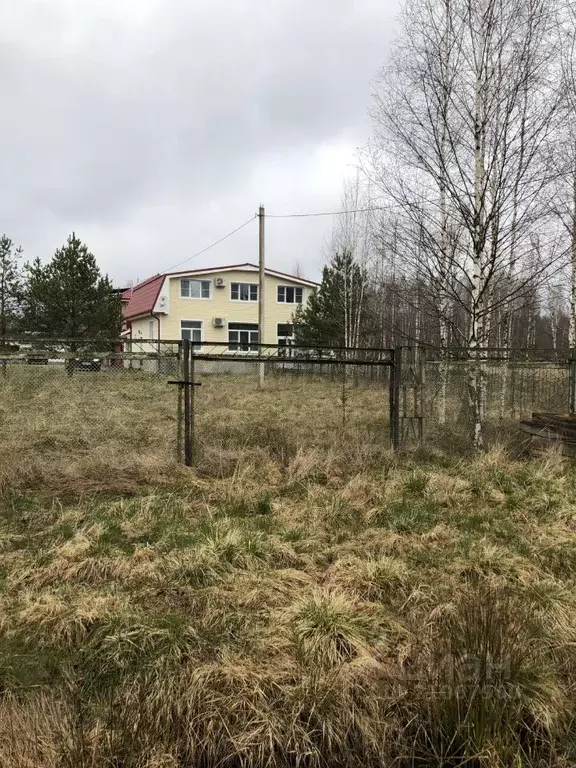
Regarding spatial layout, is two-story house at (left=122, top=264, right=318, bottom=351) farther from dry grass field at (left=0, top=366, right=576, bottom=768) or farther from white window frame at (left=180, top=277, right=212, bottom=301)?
dry grass field at (left=0, top=366, right=576, bottom=768)

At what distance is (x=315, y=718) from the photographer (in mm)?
2156

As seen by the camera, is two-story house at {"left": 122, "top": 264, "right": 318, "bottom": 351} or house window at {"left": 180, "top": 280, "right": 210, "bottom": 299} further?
house window at {"left": 180, "top": 280, "right": 210, "bottom": 299}

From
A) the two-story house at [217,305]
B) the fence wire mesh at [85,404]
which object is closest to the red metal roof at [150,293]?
the two-story house at [217,305]

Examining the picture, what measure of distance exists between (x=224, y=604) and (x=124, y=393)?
28.6 feet

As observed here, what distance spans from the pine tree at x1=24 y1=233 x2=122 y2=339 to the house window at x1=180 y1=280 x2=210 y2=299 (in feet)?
31.2

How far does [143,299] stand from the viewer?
119 ft

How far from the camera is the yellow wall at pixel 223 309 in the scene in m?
33.2

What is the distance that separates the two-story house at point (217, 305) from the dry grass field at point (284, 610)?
26.9 metres

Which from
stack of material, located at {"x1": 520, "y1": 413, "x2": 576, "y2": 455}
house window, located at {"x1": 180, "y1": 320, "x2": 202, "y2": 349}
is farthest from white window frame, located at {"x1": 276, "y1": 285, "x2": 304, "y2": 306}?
stack of material, located at {"x1": 520, "y1": 413, "x2": 576, "y2": 455}

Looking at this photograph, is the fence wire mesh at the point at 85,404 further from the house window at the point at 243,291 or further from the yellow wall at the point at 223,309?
the house window at the point at 243,291

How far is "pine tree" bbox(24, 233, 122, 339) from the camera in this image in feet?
74.7

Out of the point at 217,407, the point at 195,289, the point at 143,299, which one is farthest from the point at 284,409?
the point at 143,299

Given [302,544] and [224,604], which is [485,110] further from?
[224,604]

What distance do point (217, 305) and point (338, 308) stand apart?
1000 cm
